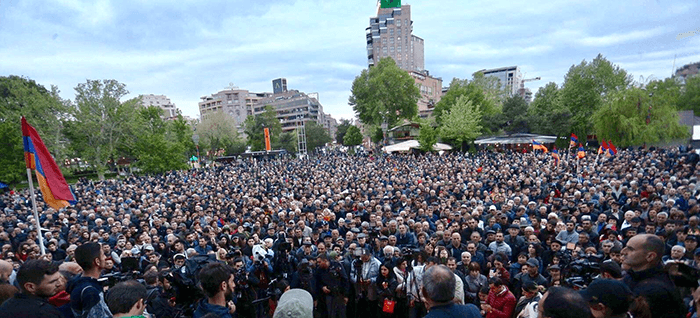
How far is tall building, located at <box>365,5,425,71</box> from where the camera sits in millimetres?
89606

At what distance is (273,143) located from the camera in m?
48.0

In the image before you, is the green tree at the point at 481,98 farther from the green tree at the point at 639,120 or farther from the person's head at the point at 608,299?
the person's head at the point at 608,299

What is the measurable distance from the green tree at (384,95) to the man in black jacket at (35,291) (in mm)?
39277

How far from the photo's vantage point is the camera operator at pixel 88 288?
2.52 metres

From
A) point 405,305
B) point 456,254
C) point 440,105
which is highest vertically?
point 440,105

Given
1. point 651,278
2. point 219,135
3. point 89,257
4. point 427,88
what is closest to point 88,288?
point 89,257

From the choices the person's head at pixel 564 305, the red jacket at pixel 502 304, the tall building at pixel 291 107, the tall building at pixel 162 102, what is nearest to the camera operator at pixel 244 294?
the red jacket at pixel 502 304

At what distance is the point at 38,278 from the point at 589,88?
1651 inches

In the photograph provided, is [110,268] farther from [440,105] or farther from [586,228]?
[440,105]

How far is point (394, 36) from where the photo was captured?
9094cm

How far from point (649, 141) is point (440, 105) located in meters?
21.0

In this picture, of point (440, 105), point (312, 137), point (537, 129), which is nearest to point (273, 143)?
point (312, 137)

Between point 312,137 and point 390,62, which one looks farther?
point 312,137

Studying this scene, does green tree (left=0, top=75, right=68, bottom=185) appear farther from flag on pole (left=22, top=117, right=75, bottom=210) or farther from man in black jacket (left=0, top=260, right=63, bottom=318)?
man in black jacket (left=0, top=260, right=63, bottom=318)
